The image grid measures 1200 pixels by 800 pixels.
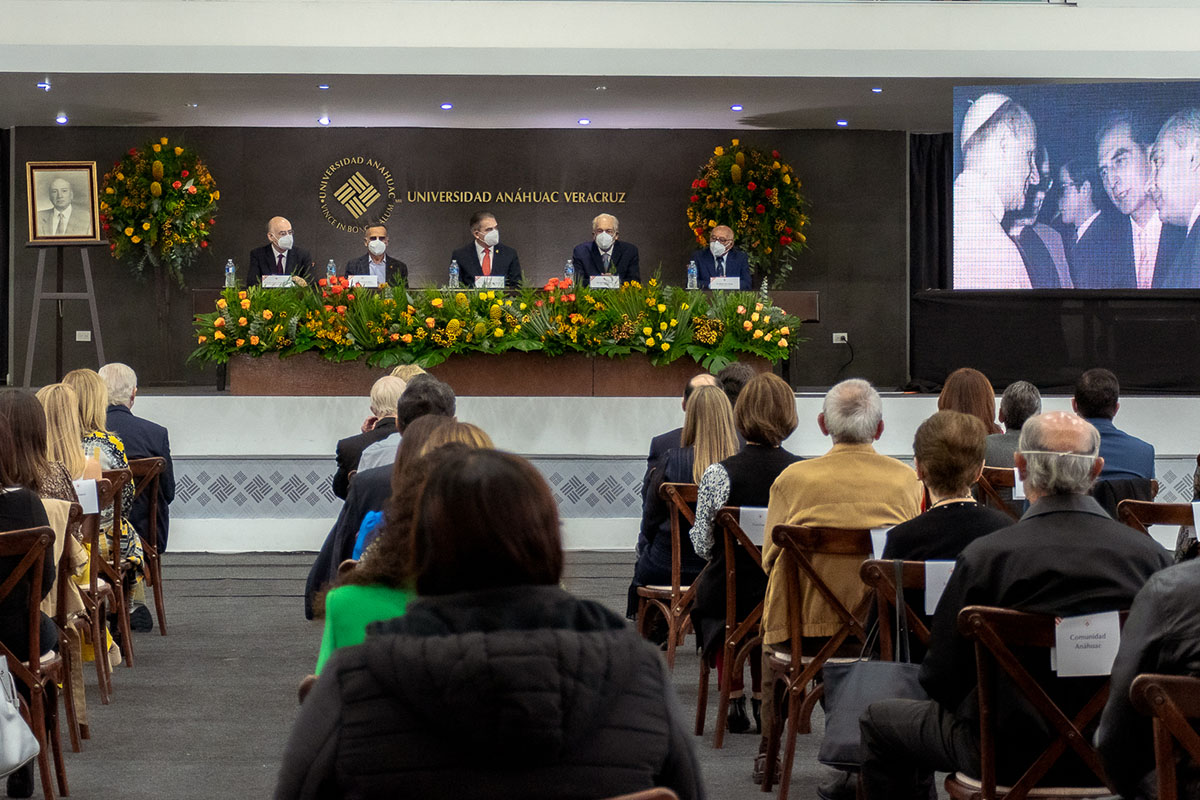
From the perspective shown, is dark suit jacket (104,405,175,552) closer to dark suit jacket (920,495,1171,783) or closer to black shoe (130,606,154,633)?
black shoe (130,606,154,633)

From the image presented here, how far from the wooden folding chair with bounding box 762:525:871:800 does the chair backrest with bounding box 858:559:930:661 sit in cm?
38

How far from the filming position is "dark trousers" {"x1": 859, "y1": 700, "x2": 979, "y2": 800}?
281cm

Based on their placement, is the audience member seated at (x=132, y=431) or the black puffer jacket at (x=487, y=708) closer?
the black puffer jacket at (x=487, y=708)

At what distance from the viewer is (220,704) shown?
5.03 meters

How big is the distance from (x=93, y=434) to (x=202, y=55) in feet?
19.1

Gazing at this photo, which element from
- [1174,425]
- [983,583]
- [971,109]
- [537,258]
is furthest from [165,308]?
[983,583]

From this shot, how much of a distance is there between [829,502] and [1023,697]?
1.24m

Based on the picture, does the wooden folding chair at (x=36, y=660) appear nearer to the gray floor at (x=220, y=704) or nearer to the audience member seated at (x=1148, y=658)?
the gray floor at (x=220, y=704)

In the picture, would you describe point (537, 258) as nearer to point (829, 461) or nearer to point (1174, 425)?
point (1174, 425)

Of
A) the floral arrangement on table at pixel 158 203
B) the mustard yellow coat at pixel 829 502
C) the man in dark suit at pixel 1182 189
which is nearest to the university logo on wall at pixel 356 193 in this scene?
the floral arrangement on table at pixel 158 203

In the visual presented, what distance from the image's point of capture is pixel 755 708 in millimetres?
4699

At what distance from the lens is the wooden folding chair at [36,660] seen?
353cm

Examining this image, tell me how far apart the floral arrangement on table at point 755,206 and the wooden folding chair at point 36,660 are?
947 cm

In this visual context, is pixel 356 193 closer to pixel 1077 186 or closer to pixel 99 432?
pixel 1077 186
